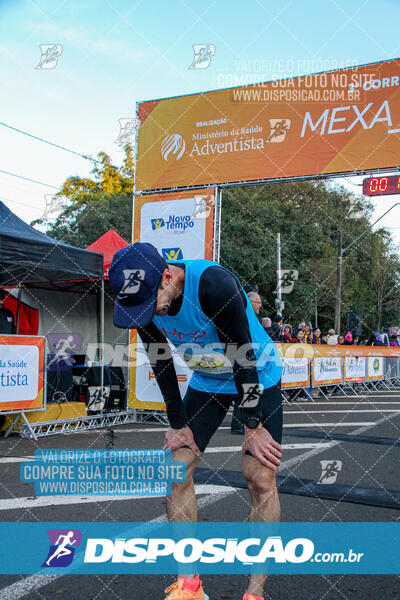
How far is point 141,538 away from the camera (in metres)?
3.59

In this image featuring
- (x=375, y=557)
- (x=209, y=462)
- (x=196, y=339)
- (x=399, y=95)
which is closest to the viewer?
(x=196, y=339)

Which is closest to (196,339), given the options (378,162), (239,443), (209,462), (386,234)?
(209,462)

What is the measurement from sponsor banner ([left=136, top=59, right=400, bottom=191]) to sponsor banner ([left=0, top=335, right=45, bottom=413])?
3.83 meters

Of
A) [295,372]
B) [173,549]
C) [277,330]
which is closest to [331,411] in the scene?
[295,372]

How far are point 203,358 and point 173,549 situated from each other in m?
1.25

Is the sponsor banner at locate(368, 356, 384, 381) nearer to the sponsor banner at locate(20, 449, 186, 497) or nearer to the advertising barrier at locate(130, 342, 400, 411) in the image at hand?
the advertising barrier at locate(130, 342, 400, 411)

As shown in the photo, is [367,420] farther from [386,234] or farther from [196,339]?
[386,234]

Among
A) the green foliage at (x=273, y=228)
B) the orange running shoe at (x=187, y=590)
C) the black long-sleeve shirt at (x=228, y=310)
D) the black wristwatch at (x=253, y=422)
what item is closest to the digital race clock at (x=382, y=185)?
the black long-sleeve shirt at (x=228, y=310)

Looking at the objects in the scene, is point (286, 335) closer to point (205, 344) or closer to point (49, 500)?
point (49, 500)

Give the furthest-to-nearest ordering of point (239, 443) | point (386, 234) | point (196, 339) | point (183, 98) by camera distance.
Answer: point (386, 234) → point (183, 98) → point (239, 443) → point (196, 339)

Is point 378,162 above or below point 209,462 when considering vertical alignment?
above

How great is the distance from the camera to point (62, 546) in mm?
3504

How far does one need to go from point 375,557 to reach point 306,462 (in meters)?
2.76

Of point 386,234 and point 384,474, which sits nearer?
point 384,474
